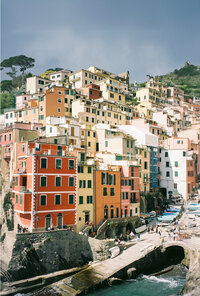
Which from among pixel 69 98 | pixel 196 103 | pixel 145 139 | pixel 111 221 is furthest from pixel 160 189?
pixel 196 103

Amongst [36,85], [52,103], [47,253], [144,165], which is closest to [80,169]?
[47,253]

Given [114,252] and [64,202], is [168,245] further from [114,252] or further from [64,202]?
[64,202]

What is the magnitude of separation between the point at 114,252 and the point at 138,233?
879 centimetres

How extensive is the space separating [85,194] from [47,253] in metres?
10.4

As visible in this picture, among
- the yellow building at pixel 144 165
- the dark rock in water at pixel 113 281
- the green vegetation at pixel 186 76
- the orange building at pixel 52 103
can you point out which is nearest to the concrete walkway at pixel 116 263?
the dark rock in water at pixel 113 281

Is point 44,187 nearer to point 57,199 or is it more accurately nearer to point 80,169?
point 57,199

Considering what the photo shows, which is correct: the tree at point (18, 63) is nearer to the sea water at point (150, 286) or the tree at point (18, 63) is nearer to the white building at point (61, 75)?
the white building at point (61, 75)

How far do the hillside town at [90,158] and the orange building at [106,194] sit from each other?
15cm

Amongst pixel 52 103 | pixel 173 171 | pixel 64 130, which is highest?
pixel 52 103

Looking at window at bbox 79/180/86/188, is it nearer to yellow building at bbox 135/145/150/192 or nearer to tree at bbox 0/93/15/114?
yellow building at bbox 135/145/150/192

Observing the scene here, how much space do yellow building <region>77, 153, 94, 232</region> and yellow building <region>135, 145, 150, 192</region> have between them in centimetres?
1663

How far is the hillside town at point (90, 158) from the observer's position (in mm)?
37281

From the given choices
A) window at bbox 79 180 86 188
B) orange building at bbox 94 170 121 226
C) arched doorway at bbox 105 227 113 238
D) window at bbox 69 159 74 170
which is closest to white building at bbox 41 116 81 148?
orange building at bbox 94 170 121 226

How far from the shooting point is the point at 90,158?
47.3 m
